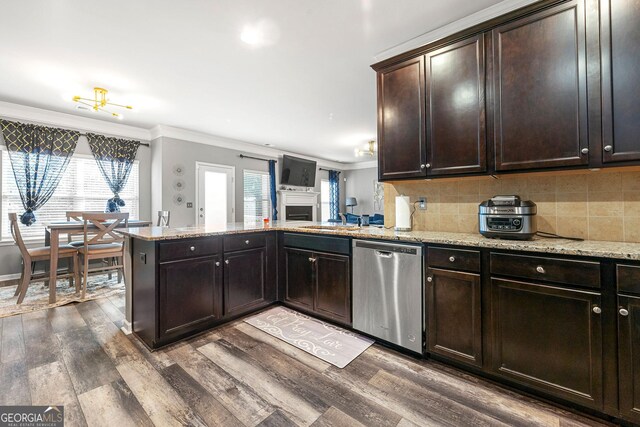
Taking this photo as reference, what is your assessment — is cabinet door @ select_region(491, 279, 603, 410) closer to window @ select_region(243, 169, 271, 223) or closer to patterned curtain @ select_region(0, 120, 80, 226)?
window @ select_region(243, 169, 271, 223)

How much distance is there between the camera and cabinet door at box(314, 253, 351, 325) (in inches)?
96.0

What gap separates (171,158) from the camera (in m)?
5.33

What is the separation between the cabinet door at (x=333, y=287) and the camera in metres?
2.44

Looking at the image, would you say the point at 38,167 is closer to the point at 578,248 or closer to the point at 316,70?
the point at 316,70

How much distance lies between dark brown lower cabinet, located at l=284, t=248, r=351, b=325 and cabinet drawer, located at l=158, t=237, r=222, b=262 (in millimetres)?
782

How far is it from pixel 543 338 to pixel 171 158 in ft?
19.3

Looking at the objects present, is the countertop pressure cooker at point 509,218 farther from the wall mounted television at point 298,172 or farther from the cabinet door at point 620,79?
the wall mounted television at point 298,172

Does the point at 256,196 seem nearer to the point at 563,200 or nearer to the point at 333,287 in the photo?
the point at 333,287

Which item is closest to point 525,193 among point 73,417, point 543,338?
point 543,338

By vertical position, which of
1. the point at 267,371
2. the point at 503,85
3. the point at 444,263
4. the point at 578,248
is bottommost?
the point at 267,371

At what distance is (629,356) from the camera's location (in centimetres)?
134

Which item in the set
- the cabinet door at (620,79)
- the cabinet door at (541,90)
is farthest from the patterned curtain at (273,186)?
the cabinet door at (620,79)

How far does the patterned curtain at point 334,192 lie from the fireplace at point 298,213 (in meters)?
1.19

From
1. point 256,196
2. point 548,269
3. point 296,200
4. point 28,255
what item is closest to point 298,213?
point 296,200
